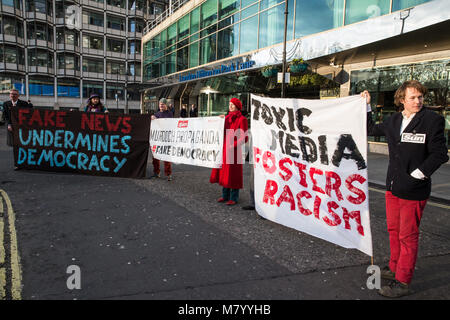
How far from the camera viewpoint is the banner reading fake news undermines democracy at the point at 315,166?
11.4ft

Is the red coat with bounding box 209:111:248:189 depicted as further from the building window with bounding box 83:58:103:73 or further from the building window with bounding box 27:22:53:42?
the building window with bounding box 83:58:103:73

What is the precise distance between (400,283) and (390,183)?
0.91 metres

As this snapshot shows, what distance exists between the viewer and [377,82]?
14.1 meters

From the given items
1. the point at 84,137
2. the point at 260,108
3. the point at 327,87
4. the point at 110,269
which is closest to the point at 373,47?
the point at 327,87

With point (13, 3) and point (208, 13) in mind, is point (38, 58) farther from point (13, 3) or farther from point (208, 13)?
point (208, 13)

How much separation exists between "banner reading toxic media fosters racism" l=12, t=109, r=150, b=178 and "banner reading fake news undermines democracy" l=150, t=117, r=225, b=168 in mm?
361

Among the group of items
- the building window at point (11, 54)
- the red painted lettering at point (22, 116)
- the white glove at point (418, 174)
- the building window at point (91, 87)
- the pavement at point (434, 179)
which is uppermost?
the building window at point (11, 54)

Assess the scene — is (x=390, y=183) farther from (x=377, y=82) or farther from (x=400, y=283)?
(x=377, y=82)

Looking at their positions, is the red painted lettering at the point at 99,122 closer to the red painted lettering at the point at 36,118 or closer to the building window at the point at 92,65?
the red painted lettering at the point at 36,118

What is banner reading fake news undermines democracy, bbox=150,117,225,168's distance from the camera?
6.10 metres

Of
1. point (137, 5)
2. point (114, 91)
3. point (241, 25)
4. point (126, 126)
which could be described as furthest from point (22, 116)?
point (137, 5)

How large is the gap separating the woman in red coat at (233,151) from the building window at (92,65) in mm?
58063

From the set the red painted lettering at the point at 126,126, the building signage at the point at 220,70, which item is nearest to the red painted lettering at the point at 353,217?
the red painted lettering at the point at 126,126

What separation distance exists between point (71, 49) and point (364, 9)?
52.7 meters
